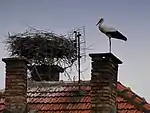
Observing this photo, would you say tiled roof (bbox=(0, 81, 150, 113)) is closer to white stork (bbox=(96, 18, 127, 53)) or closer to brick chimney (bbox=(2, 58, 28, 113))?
brick chimney (bbox=(2, 58, 28, 113))

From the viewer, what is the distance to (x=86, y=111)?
10664 millimetres

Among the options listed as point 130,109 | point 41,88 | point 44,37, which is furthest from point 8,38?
point 130,109

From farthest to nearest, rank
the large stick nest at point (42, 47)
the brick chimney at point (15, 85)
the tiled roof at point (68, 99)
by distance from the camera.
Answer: the large stick nest at point (42, 47) < the tiled roof at point (68, 99) < the brick chimney at point (15, 85)

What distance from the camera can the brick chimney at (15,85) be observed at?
10297mm

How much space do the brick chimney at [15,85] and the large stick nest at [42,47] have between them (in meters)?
2.38

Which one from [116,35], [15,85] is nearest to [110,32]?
[116,35]

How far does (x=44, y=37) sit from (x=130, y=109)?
3.39 meters

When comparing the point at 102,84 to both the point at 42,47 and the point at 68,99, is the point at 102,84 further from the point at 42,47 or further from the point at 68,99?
the point at 42,47

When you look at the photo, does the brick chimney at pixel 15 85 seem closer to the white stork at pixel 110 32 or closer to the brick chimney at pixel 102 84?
the brick chimney at pixel 102 84

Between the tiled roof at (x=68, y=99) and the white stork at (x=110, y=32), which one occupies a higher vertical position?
the white stork at (x=110, y=32)

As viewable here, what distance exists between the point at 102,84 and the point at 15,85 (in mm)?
1799

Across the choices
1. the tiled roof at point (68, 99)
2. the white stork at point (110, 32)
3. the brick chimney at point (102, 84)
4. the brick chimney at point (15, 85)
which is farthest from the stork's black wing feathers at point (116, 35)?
the brick chimney at point (15, 85)

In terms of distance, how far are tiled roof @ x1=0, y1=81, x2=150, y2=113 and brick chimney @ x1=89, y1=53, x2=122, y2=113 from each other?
2.56 ft

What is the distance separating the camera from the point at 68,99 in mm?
11336
